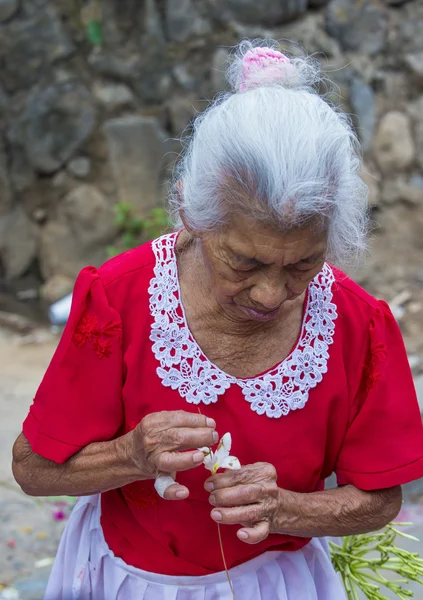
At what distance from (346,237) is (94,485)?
75 cm

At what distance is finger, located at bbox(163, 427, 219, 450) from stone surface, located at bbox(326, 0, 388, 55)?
Result: 4.43 meters

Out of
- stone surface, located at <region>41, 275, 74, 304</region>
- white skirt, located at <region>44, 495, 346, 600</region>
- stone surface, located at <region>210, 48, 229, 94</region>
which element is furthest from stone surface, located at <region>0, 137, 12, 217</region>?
white skirt, located at <region>44, 495, 346, 600</region>

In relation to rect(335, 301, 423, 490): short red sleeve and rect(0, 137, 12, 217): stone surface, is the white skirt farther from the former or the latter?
rect(0, 137, 12, 217): stone surface

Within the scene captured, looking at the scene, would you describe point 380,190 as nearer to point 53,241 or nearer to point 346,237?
point 53,241

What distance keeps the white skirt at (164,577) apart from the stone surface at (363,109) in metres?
3.96

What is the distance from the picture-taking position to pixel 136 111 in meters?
5.68

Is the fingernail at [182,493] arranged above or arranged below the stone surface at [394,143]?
above

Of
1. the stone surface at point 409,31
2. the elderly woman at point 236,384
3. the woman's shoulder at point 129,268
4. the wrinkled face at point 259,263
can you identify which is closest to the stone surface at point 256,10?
the stone surface at point 409,31

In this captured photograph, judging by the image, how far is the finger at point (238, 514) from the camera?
1.63m

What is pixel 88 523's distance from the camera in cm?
207

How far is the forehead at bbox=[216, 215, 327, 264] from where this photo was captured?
5.37ft

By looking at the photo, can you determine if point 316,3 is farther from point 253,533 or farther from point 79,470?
point 253,533

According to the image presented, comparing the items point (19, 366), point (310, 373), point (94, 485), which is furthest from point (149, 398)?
point (19, 366)

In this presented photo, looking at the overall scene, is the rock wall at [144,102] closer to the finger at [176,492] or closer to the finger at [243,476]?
the finger at [243,476]
